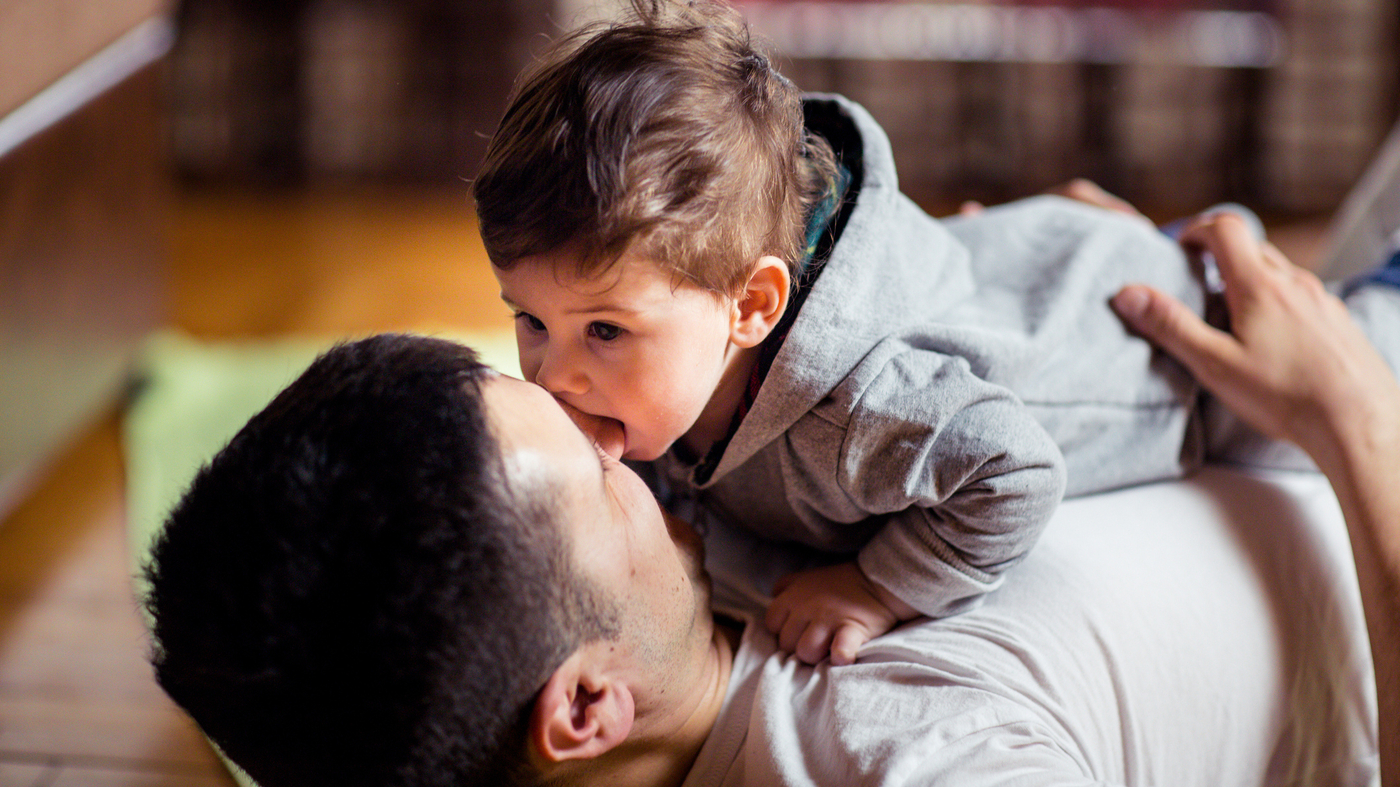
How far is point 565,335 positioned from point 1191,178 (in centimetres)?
300

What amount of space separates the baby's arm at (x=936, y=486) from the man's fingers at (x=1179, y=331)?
0.25 meters

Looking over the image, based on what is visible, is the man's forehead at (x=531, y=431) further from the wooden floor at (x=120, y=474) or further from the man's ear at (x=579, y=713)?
the wooden floor at (x=120, y=474)

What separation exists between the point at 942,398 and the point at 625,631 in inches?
11.9

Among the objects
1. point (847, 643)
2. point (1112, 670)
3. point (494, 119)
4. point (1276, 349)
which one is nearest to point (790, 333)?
point (847, 643)

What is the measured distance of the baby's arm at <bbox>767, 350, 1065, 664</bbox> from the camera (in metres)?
0.87

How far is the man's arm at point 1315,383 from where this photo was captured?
2.95 feet

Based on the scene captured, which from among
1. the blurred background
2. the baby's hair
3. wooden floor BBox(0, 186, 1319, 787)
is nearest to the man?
the baby's hair

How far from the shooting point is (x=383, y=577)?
26.3 inches

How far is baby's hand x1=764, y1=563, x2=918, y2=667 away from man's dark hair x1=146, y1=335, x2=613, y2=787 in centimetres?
26

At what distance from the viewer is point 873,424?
2.87ft

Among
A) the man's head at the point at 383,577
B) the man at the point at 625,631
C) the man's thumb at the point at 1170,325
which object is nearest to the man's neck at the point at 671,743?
the man at the point at 625,631

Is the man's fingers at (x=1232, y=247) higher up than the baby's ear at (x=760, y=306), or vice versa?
the baby's ear at (x=760, y=306)

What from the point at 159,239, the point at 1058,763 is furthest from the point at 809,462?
the point at 159,239

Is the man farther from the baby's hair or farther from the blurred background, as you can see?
the blurred background
